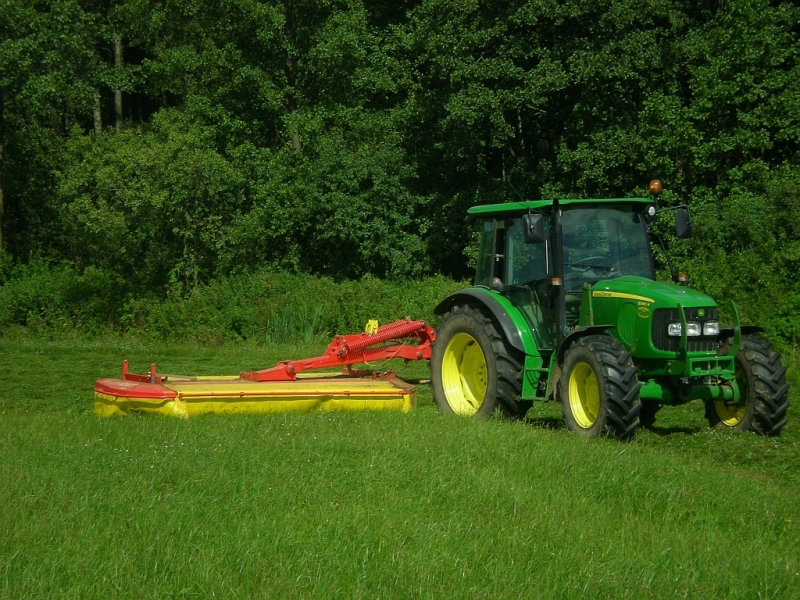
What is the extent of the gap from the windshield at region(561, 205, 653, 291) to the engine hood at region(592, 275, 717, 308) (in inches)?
9.6

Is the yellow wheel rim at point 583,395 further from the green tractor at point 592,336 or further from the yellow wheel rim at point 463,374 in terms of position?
the yellow wheel rim at point 463,374

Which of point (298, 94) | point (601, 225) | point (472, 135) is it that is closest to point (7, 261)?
point (298, 94)

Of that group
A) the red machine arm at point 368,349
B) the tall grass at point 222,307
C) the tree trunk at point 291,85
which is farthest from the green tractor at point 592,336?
the tree trunk at point 291,85

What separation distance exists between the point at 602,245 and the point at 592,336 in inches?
51.7

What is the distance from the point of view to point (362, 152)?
26578mm

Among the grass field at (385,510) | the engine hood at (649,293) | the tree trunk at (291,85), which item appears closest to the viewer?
the grass field at (385,510)

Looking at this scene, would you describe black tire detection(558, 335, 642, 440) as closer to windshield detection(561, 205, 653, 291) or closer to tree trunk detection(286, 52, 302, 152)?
windshield detection(561, 205, 653, 291)

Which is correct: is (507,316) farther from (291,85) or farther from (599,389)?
(291,85)

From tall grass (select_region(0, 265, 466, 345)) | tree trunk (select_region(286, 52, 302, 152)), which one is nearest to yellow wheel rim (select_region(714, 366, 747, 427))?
tall grass (select_region(0, 265, 466, 345))

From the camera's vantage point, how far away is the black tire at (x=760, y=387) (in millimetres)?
9352

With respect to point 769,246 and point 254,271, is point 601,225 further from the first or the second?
point 254,271

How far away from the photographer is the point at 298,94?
2873 centimetres

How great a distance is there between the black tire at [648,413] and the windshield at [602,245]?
1299 mm

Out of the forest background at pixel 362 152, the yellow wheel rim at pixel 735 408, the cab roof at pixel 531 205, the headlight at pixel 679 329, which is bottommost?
the yellow wheel rim at pixel 735 408
